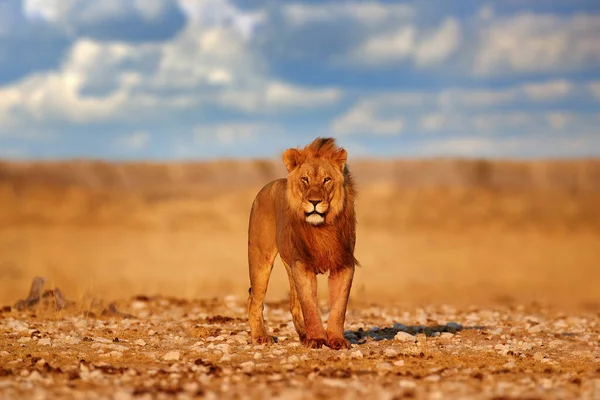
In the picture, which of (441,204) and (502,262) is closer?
(502,262)

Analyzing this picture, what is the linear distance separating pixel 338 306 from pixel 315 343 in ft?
1.60

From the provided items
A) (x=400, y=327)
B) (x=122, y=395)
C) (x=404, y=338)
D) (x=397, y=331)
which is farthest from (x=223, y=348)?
(x=400, y=327)

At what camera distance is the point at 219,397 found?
7.04 meters

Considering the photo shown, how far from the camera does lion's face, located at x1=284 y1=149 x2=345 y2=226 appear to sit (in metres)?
9.78

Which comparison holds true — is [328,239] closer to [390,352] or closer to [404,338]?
[390,352]

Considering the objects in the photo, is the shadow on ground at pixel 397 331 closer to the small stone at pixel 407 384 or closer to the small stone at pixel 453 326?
the small stone at pixel 453 326

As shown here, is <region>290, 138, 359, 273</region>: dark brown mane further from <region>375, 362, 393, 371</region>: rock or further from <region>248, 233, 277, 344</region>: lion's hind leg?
<region>375, 362, 393, 371</region>: rock

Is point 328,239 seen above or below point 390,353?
above

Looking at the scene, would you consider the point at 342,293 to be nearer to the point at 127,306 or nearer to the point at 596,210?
the point at 127,306

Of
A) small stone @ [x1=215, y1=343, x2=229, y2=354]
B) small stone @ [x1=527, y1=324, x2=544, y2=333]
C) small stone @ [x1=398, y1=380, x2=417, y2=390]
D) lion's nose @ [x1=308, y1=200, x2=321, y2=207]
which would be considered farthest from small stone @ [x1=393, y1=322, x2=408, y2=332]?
small stone @ [x1=398, y1=380, x2=417, y2=390]

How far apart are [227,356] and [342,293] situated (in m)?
1.61

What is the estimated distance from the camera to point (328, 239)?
32.9ft

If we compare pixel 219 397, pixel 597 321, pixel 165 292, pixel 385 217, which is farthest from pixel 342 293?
pixel 385 217

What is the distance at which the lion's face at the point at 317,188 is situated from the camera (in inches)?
385
